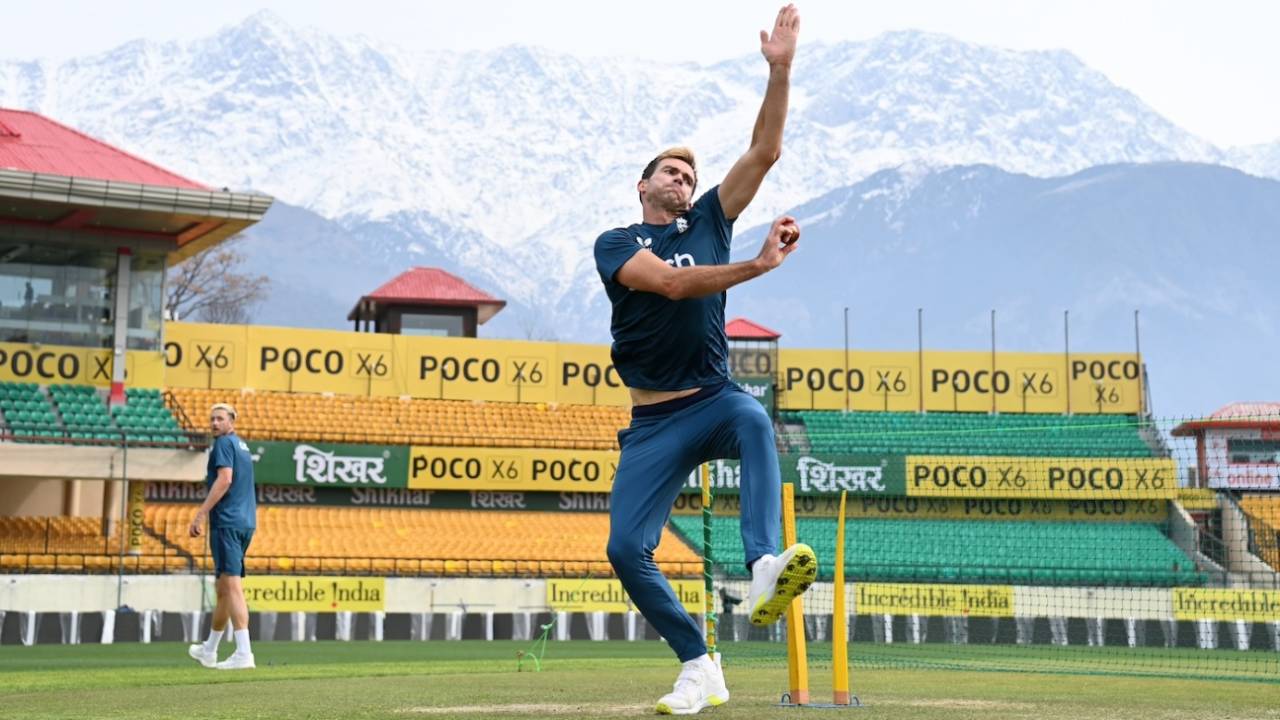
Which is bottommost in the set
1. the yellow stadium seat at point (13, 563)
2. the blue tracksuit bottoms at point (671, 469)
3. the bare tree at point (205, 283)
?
the yellow stadium seat at point (13, 563)

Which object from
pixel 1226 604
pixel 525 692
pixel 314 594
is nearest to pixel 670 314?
pixel 525 692

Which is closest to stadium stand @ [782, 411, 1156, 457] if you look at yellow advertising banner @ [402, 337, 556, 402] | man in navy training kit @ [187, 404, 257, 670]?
yellow advertising banner @ [402, 337, 556, 402]

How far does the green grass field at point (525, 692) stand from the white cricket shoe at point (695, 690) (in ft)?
0.38

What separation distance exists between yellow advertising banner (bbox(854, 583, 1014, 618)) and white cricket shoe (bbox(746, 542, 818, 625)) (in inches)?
844

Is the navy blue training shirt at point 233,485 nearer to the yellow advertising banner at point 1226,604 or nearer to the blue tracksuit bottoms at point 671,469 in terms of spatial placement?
the blue tracksuit bottoms at point 671,469

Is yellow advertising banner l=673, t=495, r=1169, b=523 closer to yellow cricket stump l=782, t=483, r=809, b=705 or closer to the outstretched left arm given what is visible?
yellow cricket stump l=782, t=483, r=809, b=705

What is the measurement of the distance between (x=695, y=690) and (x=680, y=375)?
1.47 m

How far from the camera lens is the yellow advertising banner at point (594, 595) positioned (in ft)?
90.1

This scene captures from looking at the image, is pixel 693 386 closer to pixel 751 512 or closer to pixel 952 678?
pixel 751 512

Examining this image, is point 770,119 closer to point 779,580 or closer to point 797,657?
point 779,580

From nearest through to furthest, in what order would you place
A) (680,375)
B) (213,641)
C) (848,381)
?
(680,375)
(213,641)
(848,381)

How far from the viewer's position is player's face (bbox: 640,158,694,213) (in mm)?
7027

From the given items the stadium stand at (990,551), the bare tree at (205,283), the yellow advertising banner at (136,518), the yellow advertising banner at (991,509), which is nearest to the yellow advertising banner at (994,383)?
the yellow advertising banner at (991,509)

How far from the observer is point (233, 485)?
13.2 metres
